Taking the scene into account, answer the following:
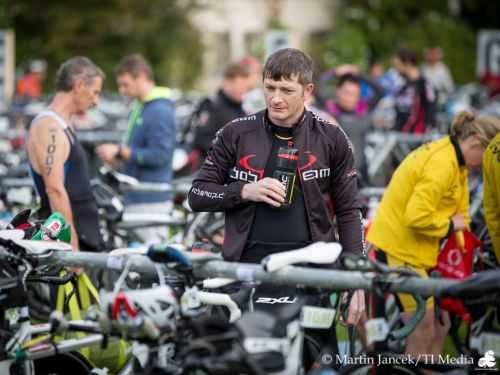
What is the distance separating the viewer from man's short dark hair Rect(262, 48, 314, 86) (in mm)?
5184

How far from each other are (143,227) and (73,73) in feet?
5.48

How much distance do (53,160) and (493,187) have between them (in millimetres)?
2646

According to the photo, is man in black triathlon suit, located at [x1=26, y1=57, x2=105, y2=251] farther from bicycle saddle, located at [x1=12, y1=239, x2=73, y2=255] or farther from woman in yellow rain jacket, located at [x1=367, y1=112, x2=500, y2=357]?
bicycle saddle, located at [x1=12, y1=239, x2=73, y2=255]

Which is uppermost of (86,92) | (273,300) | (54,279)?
(86,92)

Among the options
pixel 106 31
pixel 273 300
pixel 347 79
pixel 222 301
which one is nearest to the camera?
pixel 222 301

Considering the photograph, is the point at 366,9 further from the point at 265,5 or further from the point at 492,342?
the point at 492,342

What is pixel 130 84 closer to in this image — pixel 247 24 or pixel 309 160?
pixel 309 160

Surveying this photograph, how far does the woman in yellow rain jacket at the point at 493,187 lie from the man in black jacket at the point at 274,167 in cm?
115

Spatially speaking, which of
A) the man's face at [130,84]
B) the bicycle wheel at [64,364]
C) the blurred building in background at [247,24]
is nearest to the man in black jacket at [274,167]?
the bicycle wheel at [64,364]

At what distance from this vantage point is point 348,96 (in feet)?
38.0

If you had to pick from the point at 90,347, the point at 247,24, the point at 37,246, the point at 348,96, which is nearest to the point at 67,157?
the point at 90,347


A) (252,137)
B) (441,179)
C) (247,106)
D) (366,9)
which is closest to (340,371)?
(252,137)

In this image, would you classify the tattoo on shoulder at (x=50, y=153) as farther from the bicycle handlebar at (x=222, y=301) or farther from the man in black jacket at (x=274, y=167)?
the bicycle handlebar at (x=222, y=301)

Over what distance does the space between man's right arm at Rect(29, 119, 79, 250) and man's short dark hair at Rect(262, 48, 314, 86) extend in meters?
2.30
